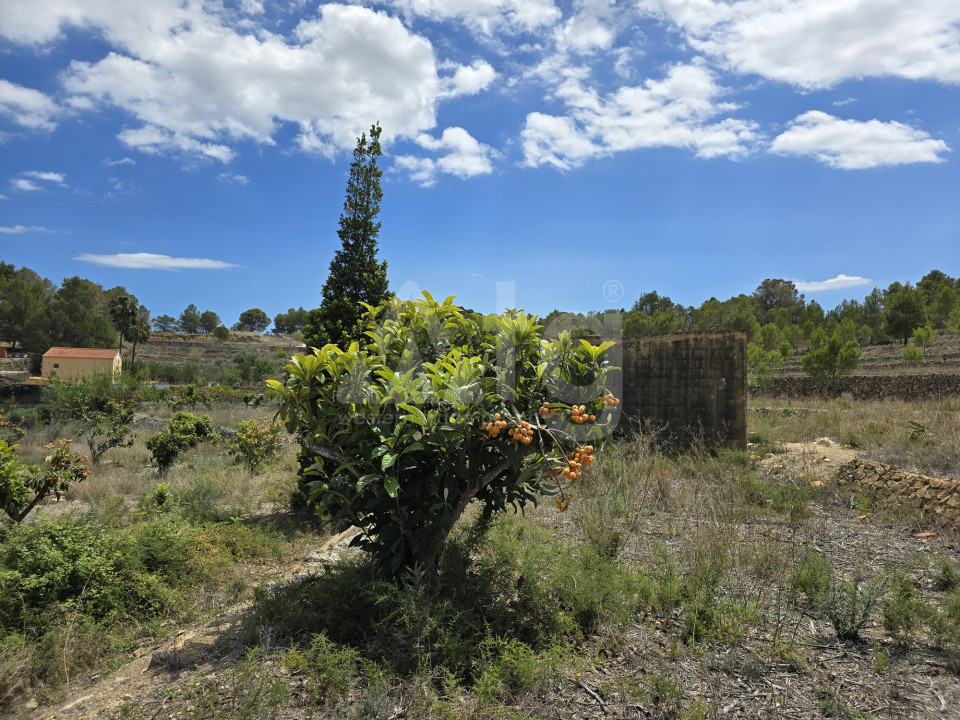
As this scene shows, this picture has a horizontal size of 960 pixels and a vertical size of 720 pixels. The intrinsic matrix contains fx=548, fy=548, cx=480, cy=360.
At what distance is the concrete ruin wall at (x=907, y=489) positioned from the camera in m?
5.50

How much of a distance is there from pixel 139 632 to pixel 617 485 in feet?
15.3

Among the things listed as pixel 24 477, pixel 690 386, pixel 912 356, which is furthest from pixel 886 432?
pixel 912 356

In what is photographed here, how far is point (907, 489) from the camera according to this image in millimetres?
6102

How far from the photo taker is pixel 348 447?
3.57 m

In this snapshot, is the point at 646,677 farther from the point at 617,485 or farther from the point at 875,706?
the point at 617,485

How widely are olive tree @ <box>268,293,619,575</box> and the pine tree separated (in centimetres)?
388

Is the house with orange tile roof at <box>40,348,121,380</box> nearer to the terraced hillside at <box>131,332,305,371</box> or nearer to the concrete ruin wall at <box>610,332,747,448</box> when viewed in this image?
the terraced hillside at <box>131,332,305,371</box>

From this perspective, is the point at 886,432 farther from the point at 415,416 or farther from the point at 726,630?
the point at 415,416

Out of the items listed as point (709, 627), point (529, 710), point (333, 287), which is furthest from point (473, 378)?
point (333, 287)

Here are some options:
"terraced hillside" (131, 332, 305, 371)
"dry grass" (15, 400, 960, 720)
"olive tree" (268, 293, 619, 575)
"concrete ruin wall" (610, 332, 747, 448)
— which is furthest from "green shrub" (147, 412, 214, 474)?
"terraced hillside" (131, 332, 305, 371)

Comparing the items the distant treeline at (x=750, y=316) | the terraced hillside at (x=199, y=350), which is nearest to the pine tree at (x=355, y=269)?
the distant treeline at (x=750, y=316)

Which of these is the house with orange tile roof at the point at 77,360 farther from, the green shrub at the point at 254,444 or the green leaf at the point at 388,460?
the green leaf at the point at 388,460

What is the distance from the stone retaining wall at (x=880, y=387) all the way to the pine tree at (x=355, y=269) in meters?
18.9

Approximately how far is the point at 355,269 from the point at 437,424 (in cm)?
513
